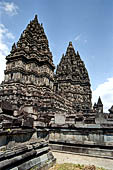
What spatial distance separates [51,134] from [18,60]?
2038 cm

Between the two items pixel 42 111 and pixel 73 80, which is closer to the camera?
Answer: pixel 42 111

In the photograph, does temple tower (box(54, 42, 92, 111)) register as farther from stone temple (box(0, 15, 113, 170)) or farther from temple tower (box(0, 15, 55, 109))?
temple tower (box(0, 15, 55, 109))

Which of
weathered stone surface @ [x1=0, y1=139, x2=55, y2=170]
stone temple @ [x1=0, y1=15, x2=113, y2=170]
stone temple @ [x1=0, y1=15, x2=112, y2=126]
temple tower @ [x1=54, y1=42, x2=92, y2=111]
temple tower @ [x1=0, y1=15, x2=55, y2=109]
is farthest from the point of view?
temple tower @ [x1=54, y1=42, x2=92, y2=111]

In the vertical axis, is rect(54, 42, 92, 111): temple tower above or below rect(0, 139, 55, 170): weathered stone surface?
above

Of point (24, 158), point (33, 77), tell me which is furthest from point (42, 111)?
point (24, 158)

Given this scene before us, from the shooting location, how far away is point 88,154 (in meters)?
4.98

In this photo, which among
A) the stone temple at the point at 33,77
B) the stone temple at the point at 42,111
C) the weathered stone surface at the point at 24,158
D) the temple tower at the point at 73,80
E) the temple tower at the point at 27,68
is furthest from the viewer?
the temple tower at the point at 73,80

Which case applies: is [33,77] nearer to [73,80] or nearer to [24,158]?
[73,80]

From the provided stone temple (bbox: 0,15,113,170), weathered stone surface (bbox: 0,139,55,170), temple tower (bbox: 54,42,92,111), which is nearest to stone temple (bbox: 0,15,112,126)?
stone temple (bbox: 0,15,113,170)

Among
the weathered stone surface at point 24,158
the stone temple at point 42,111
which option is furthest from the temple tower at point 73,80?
the weathered stone surface at point 24,158

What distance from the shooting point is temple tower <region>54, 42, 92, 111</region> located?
3731cm

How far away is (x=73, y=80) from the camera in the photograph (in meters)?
41.1

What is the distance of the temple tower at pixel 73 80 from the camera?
122 ft

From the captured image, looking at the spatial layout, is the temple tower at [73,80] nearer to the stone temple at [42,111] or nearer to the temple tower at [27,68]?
the stone temple at [42,111]
